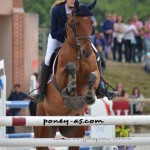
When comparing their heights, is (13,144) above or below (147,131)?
above

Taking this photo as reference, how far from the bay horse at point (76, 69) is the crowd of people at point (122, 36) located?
13248mm

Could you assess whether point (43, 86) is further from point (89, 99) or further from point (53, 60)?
point (89, 99)

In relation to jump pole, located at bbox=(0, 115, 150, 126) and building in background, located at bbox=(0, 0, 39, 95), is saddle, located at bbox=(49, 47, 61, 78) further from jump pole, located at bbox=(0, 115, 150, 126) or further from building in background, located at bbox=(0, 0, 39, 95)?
building in background, located at bbox=(0, 0, 39, 95)

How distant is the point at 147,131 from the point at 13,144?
11.6 metres

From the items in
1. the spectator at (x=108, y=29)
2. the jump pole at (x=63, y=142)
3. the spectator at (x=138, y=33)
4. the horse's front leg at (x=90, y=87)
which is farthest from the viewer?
the spectator at (x=138, y=33)

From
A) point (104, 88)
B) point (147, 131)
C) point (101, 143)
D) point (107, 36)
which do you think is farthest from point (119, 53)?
point (101, 143)

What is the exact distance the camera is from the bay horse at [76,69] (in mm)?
9438

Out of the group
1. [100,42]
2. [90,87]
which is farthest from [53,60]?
[100,42]

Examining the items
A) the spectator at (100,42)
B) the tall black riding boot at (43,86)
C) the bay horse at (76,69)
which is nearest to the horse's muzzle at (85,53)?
the bay horse at (76,69)

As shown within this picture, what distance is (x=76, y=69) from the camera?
9453mm

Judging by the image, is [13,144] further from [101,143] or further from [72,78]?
[72,78]

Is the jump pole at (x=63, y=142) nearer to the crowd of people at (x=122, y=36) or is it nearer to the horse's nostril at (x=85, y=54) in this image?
the horse's nostril at (x=85, y=54)

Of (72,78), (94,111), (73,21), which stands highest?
(73,21)

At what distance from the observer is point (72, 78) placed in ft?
30.9
